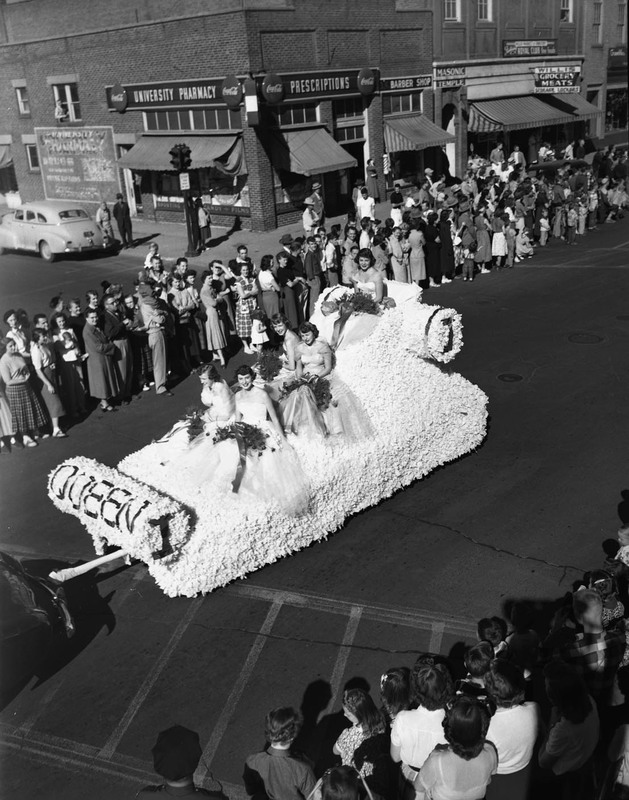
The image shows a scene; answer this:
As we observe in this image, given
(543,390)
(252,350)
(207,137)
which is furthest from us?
(207,137)

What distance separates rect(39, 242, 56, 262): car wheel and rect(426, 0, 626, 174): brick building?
16179mm

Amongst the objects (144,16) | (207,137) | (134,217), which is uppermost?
(144,16)

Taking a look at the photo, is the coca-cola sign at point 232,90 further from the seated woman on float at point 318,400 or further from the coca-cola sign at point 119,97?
the seated woman on float at point 318,400

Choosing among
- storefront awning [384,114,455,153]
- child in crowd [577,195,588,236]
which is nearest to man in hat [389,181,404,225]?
storefront awning [384,114,455,153]

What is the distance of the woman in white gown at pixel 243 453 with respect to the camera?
7.83 metres

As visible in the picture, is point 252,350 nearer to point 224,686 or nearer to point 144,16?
point 224,686

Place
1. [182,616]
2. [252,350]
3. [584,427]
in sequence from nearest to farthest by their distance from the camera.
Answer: [182,616] < [584,427] < [252,350]

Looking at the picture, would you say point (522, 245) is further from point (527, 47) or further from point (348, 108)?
point (527, 47)

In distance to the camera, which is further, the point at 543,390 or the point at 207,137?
the point at 207,137

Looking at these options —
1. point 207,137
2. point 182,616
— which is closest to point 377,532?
point 182,616

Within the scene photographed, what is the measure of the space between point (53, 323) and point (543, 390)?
753cm

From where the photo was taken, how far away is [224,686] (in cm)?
647

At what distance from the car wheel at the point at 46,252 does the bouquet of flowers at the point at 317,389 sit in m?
17.8

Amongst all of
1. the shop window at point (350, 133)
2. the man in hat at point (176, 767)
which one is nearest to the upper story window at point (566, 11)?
the shop window at point (350, 133)
